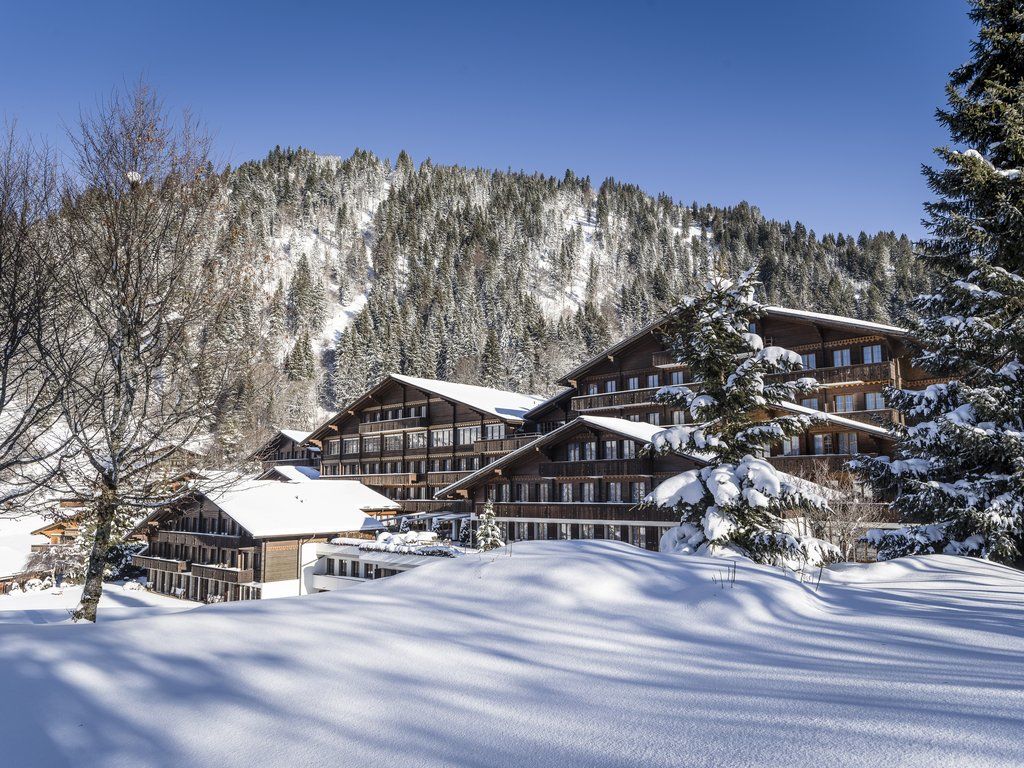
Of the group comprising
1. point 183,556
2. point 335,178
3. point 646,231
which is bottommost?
point 183,556

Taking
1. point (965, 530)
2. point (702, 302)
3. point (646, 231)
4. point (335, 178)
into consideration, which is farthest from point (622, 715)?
point (335, 178)

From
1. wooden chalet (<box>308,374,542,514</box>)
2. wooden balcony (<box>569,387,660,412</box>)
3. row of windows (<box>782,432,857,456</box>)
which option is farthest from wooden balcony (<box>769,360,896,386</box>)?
wooden chalet (<box>308,374,542,514</box>)

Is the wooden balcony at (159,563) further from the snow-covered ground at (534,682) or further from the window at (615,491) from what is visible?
the snow-covered ground at (534,682)

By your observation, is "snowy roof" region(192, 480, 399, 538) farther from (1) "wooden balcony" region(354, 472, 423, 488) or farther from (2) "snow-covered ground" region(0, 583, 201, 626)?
(2) "snow-covered ground" region(0, 583, 201, 626)

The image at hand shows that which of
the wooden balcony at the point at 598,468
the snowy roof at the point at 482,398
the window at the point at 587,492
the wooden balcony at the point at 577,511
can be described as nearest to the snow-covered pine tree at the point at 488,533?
the wooden balcony at the point at 577,511

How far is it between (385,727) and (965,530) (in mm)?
15563

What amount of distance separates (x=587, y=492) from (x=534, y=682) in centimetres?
2967

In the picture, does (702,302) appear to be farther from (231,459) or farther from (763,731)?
(763,731)

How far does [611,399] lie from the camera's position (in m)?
41.5

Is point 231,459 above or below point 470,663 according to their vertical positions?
above

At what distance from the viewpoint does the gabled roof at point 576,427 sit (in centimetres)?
2955

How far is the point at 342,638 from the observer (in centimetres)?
575

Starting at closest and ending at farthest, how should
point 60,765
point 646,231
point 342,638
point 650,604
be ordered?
point 60,765
point 342,638
point 650,604
point 646,231

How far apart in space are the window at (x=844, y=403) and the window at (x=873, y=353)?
234 centimetres
